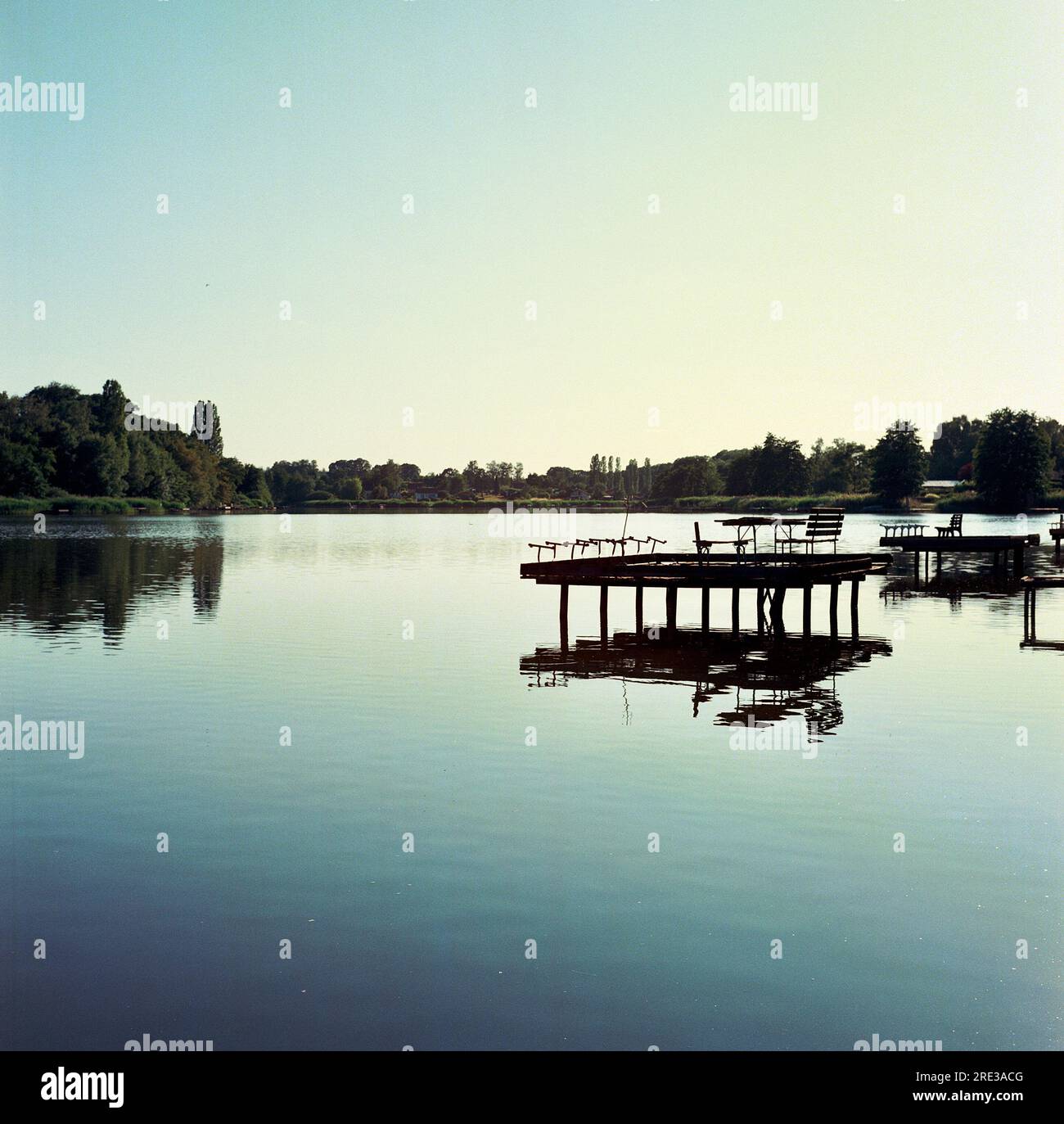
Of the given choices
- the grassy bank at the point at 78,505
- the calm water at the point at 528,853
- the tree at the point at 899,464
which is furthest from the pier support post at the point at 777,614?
the tree at the point at 899,464

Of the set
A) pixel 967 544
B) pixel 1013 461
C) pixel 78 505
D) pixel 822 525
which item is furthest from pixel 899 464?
pixel 822 525

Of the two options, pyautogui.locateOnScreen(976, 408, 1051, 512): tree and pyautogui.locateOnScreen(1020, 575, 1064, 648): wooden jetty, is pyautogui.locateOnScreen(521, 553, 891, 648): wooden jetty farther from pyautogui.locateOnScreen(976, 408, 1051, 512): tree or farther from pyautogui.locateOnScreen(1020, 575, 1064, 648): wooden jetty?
pyautogui.locateOnScreen(976, 408, 1051, 512): tree

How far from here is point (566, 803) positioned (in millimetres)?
15914

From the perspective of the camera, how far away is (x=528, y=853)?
44.9ft

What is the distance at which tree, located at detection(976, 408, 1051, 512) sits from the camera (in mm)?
168000

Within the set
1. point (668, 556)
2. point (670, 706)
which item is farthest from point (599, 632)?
point (670, 706)

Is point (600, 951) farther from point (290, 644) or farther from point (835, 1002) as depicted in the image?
point (290, 644)

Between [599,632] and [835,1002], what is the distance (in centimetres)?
2793

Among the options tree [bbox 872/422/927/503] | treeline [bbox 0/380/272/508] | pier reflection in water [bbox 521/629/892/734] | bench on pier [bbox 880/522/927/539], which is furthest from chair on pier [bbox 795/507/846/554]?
tree [bbox 872/422/927/503]

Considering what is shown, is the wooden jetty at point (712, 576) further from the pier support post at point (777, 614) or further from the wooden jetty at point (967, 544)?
the wooden jetty at point (967, 544)

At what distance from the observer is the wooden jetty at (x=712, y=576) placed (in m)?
34.3
